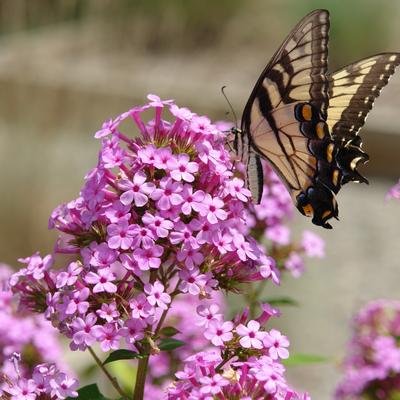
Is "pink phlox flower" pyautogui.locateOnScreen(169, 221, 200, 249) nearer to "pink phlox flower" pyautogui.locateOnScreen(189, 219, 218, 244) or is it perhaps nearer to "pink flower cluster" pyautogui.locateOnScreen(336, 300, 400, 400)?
"pink phlox flower" pyautogui.locateOnScreen(189, 219, 218, 244)

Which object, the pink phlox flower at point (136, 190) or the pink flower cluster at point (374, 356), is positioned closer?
the pink phlox flower at point (136, 190)

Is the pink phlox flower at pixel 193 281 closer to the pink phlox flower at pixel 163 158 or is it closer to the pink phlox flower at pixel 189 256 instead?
the pink phlox flower at pixel 189 256

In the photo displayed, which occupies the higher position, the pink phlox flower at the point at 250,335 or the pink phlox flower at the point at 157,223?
the pink phlox flower at the point at 157,223

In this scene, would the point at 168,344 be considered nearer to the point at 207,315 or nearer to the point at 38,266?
the point at 207,315

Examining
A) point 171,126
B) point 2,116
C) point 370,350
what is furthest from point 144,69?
point 171,126

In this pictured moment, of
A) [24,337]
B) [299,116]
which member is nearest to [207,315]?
[299,116]

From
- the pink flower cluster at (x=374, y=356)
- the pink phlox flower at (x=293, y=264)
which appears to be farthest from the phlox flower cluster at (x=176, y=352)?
the pink flower cluster at (x=374, y=356)

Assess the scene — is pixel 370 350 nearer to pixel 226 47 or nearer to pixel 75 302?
pixel 75 302
